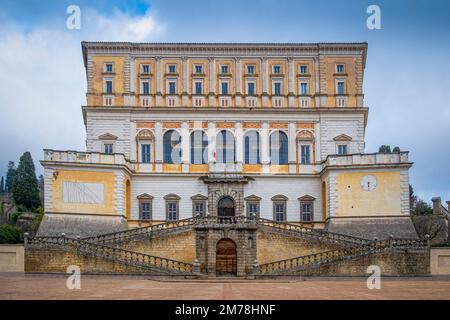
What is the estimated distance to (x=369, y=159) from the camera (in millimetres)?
52969

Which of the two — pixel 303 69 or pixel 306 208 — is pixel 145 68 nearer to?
pixel 303 69

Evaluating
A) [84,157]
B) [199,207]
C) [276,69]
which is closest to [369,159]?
[276,69]

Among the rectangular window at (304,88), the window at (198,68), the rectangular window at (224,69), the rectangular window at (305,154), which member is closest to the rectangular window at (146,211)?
the window at (198,68)

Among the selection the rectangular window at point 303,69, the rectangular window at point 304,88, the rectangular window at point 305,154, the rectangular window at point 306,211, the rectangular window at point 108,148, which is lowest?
the rectangular window at point 306,211

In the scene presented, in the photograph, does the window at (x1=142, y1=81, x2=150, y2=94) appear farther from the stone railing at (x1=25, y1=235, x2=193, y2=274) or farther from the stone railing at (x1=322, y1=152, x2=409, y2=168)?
the stone railing at (x1=25, y1=235, x2=193, y2=274)

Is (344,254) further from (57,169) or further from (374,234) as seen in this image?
(57,169)

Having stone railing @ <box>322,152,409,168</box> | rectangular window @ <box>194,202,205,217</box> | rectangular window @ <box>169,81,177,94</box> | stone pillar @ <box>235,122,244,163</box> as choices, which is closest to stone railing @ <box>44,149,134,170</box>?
rectangular window @ <box>194,202,205,217</box>

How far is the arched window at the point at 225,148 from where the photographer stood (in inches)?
2280

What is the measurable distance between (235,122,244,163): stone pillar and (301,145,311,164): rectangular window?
523cm

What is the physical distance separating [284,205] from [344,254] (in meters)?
12.7

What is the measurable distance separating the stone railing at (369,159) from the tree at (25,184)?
39.0m

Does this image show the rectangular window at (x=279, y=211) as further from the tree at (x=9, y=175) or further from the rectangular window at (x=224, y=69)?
the tree at (x=9, y=175)

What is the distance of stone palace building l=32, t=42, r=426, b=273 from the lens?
185 feet
